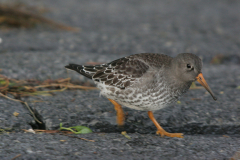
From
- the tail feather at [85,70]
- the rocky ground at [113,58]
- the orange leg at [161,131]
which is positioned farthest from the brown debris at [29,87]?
the orange leg at [161,131]

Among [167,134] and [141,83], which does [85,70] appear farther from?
[167,134]

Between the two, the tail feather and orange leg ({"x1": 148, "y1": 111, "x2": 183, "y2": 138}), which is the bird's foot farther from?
the tail feather

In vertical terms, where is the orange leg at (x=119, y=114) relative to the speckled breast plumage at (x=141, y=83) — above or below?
below

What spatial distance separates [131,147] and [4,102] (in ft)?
5.75

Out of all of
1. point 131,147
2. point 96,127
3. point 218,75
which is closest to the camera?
point 131,147

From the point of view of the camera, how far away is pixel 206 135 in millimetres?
3797

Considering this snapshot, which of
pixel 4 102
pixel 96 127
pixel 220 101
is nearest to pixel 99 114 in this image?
pixel 96 127

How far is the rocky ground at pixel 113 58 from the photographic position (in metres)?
3.23

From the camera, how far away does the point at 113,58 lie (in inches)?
234

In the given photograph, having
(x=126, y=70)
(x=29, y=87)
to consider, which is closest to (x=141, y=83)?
(x=126, y=70)

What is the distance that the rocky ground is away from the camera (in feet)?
10.6

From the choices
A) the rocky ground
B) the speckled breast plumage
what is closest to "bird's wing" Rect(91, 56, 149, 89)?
the speckled breast plumage

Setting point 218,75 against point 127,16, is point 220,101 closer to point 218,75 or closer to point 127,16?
point 218,75

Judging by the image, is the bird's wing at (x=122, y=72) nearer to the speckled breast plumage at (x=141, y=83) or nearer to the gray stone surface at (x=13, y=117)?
the speckled breast plumage at (x=141, y=83)
